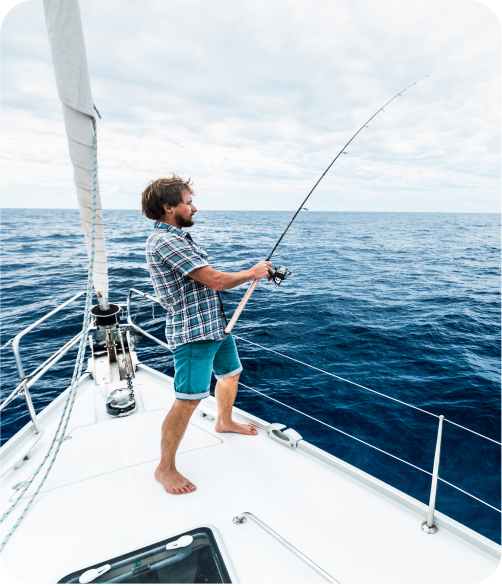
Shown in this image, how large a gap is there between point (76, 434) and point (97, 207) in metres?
1.78

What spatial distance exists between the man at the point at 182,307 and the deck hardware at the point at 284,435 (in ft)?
2.28

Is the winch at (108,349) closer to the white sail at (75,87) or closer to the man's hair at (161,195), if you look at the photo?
the white sail at (75,87)

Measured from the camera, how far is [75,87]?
2248 millimetres

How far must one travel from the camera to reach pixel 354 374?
5473mm

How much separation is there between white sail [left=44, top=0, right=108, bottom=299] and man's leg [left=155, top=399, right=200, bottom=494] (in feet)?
4.46

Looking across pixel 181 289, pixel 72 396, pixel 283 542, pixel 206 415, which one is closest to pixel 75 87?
pixel 181 289

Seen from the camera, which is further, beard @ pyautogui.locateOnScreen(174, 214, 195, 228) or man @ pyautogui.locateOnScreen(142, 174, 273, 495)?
beard @ pyautogui.locateOnScreen(174, 214, 195, 228)

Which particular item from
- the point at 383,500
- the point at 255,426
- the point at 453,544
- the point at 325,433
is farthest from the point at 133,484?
the point at 325,433

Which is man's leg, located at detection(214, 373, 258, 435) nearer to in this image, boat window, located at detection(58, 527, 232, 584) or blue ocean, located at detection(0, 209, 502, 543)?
blue ocean, located at detection(0, 209, 502, 543)

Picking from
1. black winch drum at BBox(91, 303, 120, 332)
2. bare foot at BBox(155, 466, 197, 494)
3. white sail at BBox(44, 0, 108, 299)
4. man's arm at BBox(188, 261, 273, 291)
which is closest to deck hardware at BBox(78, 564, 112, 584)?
bare foot at BBox(155, 466, 197, 494)

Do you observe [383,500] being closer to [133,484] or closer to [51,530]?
[133,484]

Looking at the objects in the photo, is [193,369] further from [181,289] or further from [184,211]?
[184,211]

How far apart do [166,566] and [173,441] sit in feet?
2.03

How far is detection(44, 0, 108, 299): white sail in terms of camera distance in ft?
6.96
